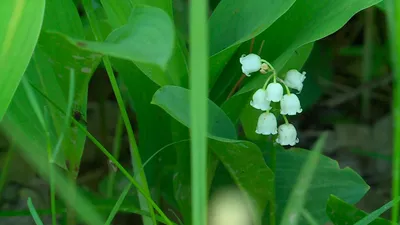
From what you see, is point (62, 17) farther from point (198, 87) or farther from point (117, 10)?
point (198, 87)

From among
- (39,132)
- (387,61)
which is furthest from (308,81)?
(39,132)

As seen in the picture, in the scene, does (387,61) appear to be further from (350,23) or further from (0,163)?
(0,163)

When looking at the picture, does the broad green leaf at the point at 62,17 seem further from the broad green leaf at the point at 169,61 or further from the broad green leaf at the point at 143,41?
the broad green leaf at the point at 143,41

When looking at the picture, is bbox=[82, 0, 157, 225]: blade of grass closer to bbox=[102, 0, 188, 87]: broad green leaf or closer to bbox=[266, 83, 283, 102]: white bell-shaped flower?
bbox=[102, 0, 188, 87]: broad green leaf

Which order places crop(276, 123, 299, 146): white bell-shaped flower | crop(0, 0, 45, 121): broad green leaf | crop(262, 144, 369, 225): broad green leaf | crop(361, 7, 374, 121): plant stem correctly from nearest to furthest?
crop(0, 0, 45, 121): broad green leaf, crop(276, 123, 299, 146): white bell-shaped flower, crop(262, 144, 369, 225): broad green leaf, crop(361, 7, 374, 121): plant stem

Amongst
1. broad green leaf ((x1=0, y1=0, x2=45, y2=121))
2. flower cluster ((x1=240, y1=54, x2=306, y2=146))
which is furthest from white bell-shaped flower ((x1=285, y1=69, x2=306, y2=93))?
broad green leaf ((x1=0, y1=0, x2=45, y2=121))
